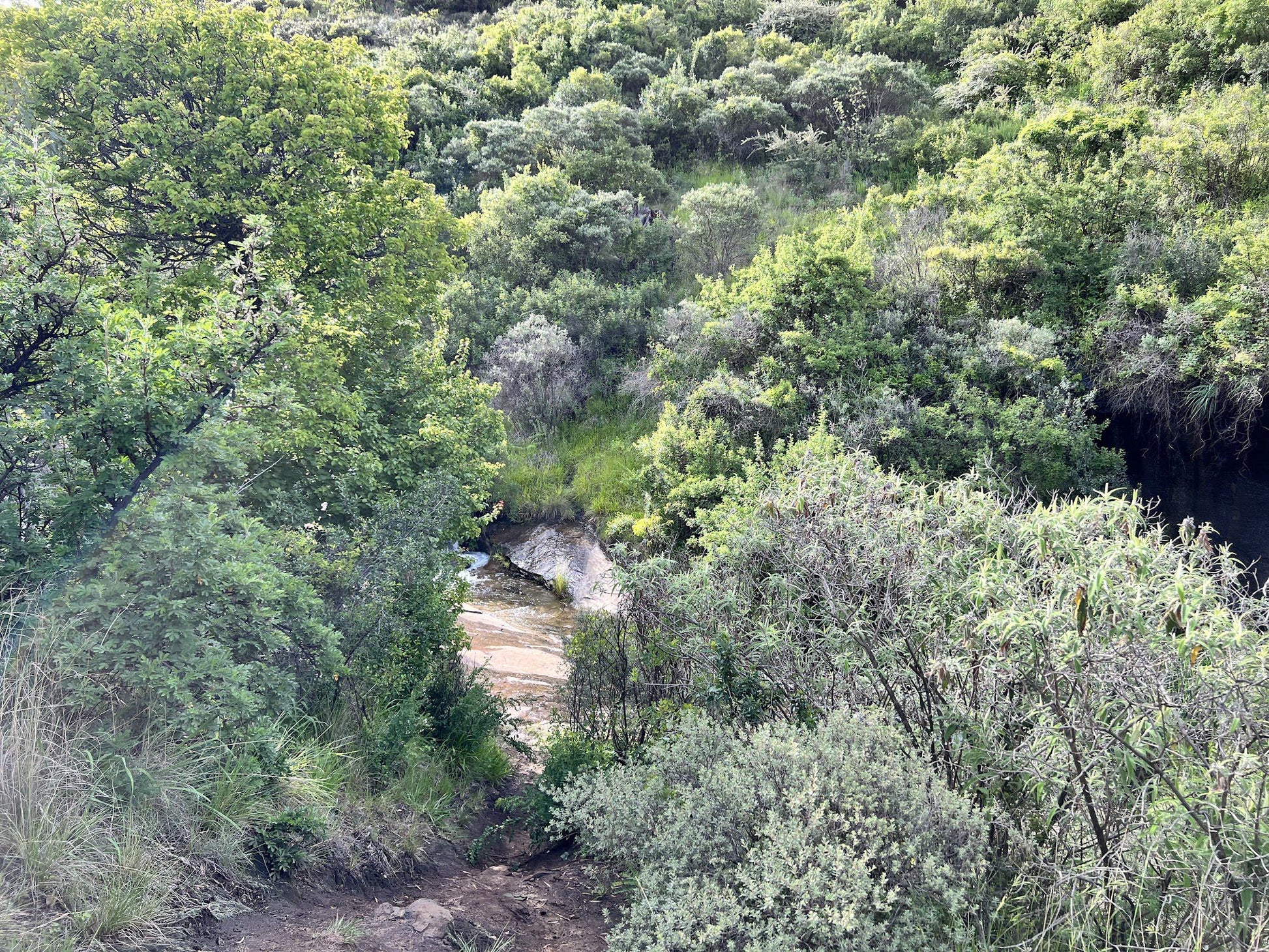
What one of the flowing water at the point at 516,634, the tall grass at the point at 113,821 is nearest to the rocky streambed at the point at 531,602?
the flowing water at the point at 516,634

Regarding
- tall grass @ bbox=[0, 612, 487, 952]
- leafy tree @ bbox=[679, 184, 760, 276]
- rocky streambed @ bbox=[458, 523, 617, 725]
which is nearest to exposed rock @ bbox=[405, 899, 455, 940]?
tall grass @ bbox=[0, 612, 487, 952]

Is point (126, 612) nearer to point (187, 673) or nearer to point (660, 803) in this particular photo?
point (187, 673)

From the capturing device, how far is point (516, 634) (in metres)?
10.6

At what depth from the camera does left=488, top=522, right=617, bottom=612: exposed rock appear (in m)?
11.9

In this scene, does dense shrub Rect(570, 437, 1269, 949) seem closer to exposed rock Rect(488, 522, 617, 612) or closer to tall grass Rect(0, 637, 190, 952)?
tall grass Rect(0, 637, 190, 952)

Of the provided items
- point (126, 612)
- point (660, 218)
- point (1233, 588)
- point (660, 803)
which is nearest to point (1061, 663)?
point (1233, 588)

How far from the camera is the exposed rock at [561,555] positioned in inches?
469

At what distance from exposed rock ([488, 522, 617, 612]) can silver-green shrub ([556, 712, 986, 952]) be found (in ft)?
25.2

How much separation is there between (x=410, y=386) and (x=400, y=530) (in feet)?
8.23

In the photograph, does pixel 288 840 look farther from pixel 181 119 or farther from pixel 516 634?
pixel 516 634

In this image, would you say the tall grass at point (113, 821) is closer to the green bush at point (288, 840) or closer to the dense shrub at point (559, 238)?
the green bush at point (288, 840)

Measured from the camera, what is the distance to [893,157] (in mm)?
17531

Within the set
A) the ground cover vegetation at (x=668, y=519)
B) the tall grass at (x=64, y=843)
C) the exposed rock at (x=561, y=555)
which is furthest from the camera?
the exposed rock at (x=561, y=555)

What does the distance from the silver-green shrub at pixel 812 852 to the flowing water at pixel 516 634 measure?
3.25m
